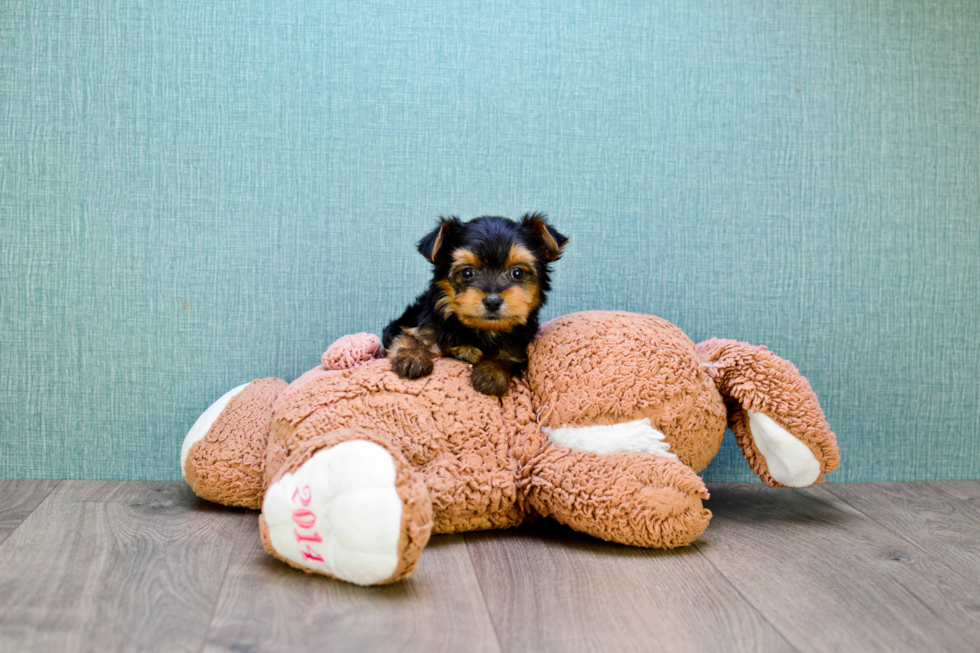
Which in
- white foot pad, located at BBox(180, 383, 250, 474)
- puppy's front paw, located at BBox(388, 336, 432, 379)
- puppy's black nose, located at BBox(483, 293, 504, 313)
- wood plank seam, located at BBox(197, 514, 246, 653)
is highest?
puppy's black nose, located at BBox(483, 293, 504, 313)

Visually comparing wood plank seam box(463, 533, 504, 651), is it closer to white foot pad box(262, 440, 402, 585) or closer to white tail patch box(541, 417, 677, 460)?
white foot pad box(262, 440, 402, 585)

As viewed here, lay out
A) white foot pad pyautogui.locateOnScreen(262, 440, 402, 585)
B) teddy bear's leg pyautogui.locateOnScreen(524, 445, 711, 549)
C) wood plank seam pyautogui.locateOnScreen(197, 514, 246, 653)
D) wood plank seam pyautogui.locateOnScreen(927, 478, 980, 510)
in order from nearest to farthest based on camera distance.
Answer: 1. wood plank seam pyautogui.locateOnScreen(197, 514, 246, 653)
2. white foot pad pyautogui.locateOnScreen(262, 440, 402, 585)
3. teddy bear's leg pyautogui.locateOnScreen(524, 445, 711, 549)
4. wood plank seam pyautogui.locateOnScreen(927, 478, 980, 510)

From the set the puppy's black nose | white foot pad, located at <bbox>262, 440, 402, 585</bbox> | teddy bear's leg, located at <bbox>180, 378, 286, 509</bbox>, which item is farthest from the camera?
teddy bear's leg, located at <bbox>180, 378, 286, 509</bbox>

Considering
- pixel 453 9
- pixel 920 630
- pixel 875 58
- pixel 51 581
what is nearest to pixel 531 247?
pixel 453 9

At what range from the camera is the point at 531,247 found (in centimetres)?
204

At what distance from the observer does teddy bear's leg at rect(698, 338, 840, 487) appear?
82.1 inches

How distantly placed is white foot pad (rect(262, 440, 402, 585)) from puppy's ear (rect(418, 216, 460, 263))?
1.98ft

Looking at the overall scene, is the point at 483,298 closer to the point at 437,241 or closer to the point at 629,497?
the point at 437,241

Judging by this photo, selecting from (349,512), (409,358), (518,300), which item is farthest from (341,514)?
(518,300)

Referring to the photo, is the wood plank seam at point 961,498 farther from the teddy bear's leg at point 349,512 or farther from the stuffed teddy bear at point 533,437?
the teddy bear's leg at point 349,512

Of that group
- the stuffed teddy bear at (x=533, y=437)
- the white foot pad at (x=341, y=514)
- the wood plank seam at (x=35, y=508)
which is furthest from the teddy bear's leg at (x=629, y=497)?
the wood plank seam at (x=35, y=508)

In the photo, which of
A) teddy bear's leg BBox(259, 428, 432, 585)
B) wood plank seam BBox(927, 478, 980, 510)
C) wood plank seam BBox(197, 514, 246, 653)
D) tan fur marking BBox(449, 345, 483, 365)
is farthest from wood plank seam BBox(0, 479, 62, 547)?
wood plank seam BBox(927, 478, 980, 510)

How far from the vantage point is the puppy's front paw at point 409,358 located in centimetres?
202

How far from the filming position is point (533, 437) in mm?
1998
